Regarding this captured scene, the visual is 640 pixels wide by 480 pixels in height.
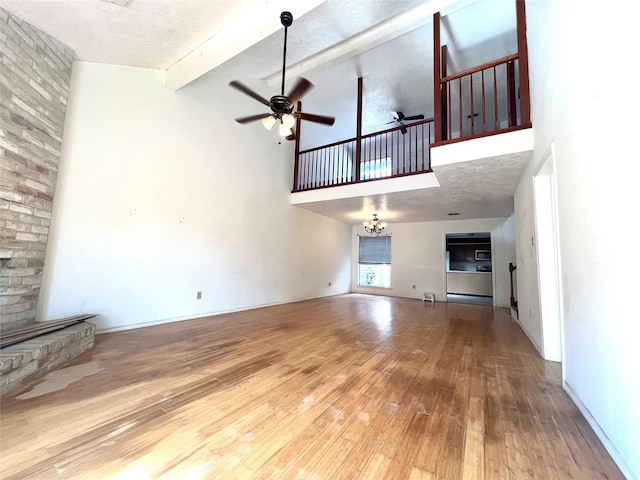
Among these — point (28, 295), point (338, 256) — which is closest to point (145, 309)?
point (28, 295)

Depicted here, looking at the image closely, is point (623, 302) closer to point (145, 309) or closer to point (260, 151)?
point (145, 309)

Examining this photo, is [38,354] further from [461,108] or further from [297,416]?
[461,108]

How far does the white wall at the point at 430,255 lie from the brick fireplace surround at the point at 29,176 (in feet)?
24.6

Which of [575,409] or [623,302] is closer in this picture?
[623,302]

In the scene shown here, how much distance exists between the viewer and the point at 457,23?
13.8 feet

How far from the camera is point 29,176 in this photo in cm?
262

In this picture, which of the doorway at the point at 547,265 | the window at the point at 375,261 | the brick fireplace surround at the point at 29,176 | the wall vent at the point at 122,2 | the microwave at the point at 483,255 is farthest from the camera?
the microwave at the point at 483,255

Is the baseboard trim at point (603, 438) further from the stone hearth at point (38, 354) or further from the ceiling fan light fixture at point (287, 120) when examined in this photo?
the stone hearth at point (38, 354)

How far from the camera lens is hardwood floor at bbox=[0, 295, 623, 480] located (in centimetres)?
125

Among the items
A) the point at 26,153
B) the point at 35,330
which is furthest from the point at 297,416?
the point at 26,153

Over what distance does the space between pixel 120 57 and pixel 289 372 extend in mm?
4513

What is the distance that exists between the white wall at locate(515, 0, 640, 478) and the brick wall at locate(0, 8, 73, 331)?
15.1 ft

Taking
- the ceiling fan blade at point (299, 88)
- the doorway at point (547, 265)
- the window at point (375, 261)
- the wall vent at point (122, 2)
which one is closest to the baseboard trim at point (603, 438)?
the doorway at point (547, 265)

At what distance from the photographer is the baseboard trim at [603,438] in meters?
1.21
